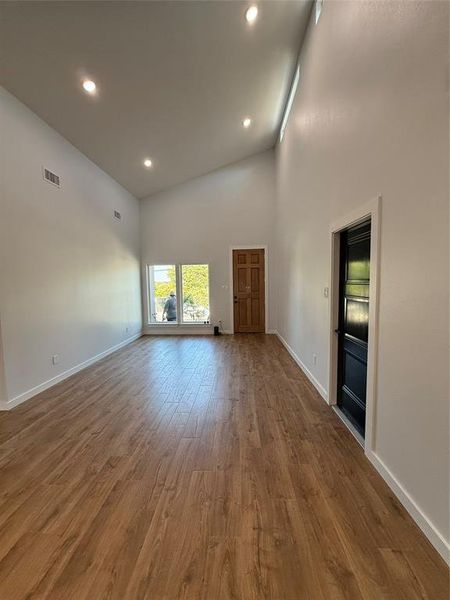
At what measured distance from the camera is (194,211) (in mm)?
7109

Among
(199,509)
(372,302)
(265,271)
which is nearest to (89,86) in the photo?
(372,302)

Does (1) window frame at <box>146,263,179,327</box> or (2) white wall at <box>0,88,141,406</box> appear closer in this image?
(2) white wall at <box>0,88,141,406</box>

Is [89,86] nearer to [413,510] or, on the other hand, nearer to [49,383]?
[49,383]

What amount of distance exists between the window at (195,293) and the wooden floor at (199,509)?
426cm

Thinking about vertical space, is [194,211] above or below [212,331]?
above

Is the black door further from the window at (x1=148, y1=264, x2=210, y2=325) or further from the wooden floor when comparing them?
the window at (x1=148, y1=264, x2=210, y2=325)

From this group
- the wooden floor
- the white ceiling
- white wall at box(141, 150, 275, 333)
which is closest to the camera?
the wooden floor

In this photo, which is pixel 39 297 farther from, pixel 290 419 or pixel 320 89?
pixel 320 89

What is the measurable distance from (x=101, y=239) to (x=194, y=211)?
2706 mm

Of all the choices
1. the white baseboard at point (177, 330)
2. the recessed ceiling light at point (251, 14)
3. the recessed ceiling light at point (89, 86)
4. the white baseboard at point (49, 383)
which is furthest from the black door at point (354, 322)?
the white baseboard at point (177, 330)

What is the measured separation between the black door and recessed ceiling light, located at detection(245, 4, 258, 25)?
261 centimetres

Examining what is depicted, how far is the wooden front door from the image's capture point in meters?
7.15

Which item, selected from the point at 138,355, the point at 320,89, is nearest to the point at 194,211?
the point at 138,355

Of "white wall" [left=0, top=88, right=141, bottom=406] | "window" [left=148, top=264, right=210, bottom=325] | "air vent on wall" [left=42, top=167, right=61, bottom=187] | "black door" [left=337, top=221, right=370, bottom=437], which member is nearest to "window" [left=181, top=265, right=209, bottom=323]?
"window" [left=148, top=264, right=210, bottom=325]
